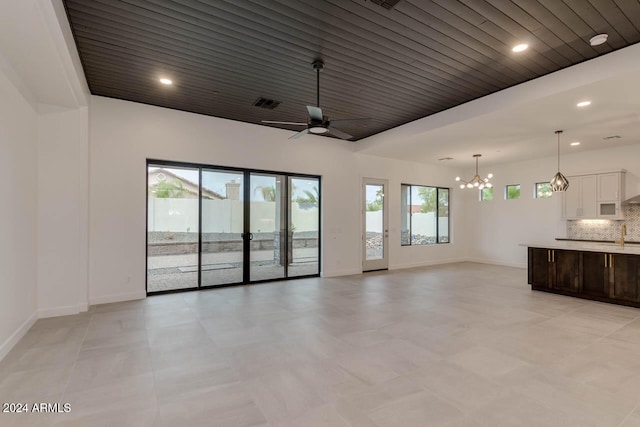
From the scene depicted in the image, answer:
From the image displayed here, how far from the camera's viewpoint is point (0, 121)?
3.39 meters

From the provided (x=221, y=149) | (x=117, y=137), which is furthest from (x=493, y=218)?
(x=117, y=137)

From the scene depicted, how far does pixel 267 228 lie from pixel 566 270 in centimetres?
597

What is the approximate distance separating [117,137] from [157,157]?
680 millimetres

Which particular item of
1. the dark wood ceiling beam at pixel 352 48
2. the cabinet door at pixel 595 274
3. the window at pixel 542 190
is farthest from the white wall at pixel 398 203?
the cabinet door at pixel 595 274

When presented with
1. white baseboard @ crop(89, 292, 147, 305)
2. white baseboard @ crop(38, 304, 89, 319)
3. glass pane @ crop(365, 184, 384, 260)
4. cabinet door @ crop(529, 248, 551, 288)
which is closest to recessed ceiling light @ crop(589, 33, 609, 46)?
cabinet door @ crop(529, 248, 551, 288)

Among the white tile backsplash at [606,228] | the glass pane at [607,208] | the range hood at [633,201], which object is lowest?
the white tile backsplash at [606,228]

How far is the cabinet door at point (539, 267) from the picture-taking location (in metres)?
6.20

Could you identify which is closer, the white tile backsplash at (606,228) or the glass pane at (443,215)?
the white tile backsplash at (606,228)

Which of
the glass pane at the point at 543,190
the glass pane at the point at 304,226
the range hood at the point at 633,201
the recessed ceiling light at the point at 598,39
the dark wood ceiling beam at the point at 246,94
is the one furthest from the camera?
the glass pane at the point at 543,190

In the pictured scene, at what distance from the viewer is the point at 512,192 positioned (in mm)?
9625

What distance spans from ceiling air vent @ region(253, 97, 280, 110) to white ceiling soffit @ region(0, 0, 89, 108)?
8.19 ft

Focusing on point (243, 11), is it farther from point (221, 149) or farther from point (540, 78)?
point (540, 78)

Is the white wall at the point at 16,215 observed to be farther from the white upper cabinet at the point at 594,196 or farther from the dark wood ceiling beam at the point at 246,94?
the white upper cabinet at the point at 594,196

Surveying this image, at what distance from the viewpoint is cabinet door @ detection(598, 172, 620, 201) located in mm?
7156
